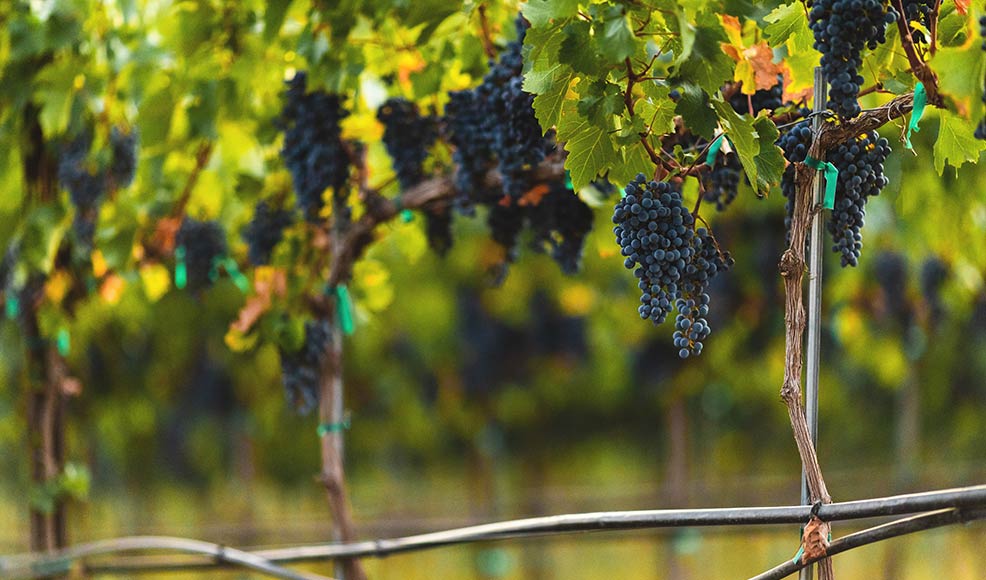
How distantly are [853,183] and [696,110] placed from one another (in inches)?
10.3

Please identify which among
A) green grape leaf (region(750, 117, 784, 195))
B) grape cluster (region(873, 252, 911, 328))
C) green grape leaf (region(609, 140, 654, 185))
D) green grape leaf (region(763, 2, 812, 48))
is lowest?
green grape leaf (region(750, 117, 784, 195))

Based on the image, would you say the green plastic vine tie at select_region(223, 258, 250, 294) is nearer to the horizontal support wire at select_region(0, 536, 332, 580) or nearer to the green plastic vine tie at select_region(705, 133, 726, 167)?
the horizontal support wire at select_region(0, 536, 332, 580)

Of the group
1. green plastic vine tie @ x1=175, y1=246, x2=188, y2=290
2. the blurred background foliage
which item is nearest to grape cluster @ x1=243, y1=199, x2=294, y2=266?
the blurred background foliage

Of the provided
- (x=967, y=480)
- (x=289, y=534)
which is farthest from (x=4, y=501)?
(x=967, y=480)

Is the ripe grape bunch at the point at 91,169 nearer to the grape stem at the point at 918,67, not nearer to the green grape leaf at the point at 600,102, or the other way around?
the green grape leaf at the point at 600,102

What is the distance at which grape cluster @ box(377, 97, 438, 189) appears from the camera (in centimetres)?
264

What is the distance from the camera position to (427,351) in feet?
28.1

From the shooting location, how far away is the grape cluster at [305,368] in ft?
9.91

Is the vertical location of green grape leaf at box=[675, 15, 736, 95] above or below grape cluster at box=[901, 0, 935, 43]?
below

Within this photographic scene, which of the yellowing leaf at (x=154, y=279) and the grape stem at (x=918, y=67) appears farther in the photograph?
the yellowing leaf at (x=154, y=279)

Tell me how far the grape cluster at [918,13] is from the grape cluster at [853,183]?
0.17 m

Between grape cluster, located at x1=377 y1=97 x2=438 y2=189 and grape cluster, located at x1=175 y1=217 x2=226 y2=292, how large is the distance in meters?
1.07

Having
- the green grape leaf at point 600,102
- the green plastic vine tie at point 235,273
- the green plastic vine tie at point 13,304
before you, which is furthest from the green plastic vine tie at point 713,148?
the green plastic vine tie at point 13,304

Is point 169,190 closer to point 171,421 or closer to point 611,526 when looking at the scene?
point 611,526
